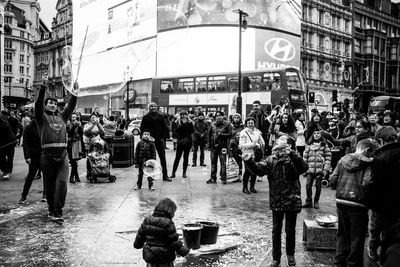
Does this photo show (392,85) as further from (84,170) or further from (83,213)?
(83,213)

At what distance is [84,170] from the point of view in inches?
604

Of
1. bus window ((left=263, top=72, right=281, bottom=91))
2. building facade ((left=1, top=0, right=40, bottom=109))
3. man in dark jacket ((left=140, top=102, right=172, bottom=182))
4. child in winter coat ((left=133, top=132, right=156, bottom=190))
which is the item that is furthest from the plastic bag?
building facade ((left=1, top=0, right=40, bottom=109))

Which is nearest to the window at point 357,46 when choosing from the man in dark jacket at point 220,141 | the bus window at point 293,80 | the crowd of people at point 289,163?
the bus window at point 293,80

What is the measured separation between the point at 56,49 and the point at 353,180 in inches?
3519

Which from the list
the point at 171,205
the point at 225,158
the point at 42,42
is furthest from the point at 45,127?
the point at 42,42

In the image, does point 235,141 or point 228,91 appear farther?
point 228,91

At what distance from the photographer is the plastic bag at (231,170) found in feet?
41.7

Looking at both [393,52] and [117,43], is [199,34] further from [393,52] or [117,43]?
[393,52]

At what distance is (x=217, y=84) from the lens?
97.7 feet

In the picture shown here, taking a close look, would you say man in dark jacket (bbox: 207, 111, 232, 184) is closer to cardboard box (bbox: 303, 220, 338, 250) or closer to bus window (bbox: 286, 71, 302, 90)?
cardboard box (bbox: 303, 220, 338, 250)

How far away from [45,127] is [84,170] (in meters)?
7.86

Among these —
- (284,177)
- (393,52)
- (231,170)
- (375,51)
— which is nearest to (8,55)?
(375,51)

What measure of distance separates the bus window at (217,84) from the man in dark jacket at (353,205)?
951 inches

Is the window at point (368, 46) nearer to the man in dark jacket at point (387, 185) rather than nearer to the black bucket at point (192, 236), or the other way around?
the black bucket at point (192, 236)
